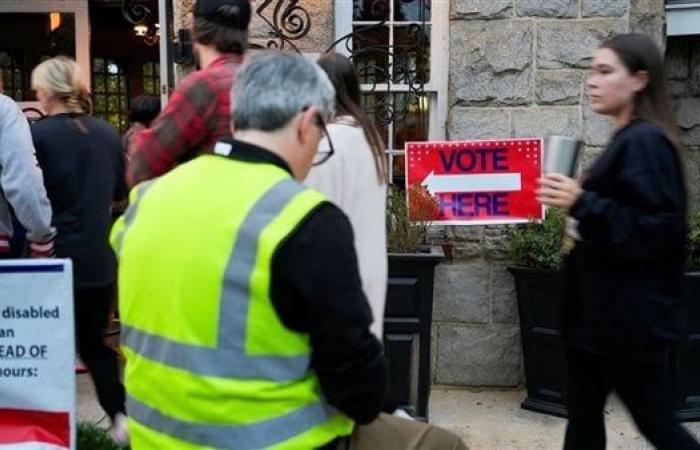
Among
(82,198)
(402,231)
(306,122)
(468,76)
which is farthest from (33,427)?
(468,76)

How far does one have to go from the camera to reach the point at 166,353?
1647 millimetres

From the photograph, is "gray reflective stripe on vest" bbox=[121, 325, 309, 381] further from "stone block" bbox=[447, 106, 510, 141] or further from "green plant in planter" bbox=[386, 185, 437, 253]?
"stone block" bbox=[447, 106, 510, 141]

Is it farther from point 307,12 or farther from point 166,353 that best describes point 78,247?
point 166,353

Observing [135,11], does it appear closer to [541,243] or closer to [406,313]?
[406,313]

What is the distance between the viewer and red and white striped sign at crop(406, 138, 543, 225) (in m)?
4.72

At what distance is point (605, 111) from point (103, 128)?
2.23 meters

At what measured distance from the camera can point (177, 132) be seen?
2475 mm

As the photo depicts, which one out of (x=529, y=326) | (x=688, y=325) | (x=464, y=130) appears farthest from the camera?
(x=464, y=130)

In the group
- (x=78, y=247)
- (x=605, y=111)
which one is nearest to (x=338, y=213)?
(x=605, y=111)

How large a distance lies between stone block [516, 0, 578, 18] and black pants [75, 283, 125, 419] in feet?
9.07

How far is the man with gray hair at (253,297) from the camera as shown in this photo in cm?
157

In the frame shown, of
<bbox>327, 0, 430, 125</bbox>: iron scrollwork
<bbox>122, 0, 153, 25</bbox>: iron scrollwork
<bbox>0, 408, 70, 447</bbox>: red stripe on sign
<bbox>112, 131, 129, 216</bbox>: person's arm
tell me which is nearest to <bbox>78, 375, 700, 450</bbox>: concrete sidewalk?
<bbox>0, 408, 70, 447</bbox>: red stripe on sign

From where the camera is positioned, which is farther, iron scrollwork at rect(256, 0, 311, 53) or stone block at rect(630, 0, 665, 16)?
stone block at rect(630, 0, 665, 16)

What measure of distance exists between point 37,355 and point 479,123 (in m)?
2.78
